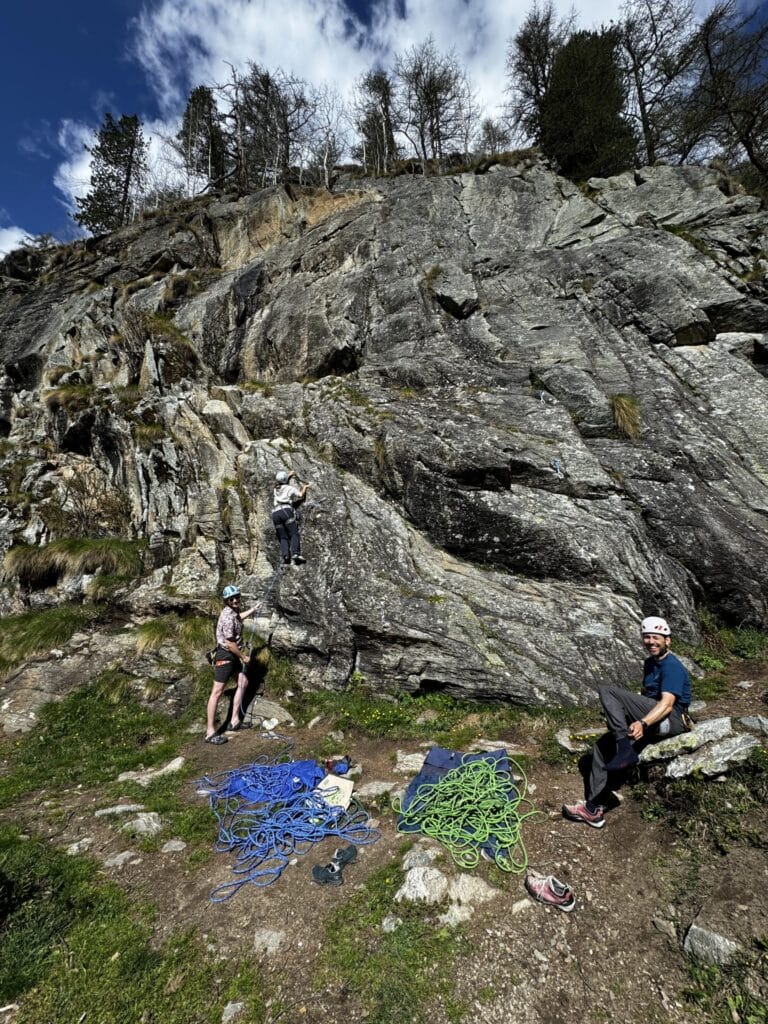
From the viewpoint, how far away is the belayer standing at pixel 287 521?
11930mm

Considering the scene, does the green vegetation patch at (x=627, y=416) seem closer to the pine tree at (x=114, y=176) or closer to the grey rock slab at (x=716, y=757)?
the grey rock slab at (x=716, y=757)

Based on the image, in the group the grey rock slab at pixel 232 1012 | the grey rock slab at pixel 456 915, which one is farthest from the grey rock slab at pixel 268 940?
the grey rock slab at pixel 456 915

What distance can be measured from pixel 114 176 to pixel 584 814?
200 feet

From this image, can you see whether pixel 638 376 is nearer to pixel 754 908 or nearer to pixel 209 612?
pixel 754 908

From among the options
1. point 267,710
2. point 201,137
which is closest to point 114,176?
point 201,137

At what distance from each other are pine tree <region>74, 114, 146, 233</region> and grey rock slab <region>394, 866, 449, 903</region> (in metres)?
56.0

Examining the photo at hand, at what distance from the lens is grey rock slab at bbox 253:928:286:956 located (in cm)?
431

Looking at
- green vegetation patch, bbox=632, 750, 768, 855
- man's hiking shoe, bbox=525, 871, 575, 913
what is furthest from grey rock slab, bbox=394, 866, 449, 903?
green vegetation patch, bbox=632, 750, 768, 855

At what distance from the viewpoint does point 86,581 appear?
1338cm

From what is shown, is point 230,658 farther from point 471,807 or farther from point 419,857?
point 471,807

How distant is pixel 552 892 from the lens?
452 centimetres

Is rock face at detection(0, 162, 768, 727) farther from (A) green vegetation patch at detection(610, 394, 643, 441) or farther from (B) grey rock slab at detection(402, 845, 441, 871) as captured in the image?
(B) grey rock slab at detection(402, 845, 441, 871)

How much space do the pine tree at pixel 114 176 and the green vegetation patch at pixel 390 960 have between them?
184ft

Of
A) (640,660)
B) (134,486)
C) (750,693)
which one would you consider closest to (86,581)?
(134,486)
